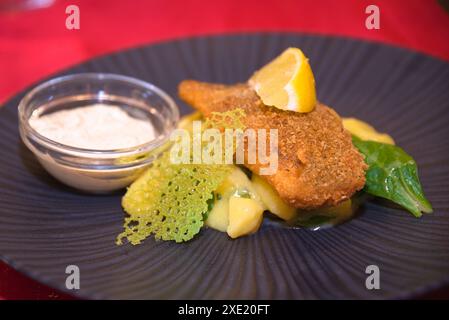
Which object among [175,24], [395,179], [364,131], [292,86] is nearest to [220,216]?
[292,86]

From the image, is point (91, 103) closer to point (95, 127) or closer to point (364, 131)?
point (95, 127)

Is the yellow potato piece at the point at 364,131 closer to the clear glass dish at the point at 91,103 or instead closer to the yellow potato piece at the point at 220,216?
the yellow potato piece at the point at 220,216

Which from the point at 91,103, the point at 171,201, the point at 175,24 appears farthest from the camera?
the point at 175,24

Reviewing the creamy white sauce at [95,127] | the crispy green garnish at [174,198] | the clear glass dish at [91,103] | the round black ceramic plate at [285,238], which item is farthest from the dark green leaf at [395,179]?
the creamy white sauce at [95,127]

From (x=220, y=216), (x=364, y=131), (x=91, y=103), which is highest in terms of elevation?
(x=91, y=103)

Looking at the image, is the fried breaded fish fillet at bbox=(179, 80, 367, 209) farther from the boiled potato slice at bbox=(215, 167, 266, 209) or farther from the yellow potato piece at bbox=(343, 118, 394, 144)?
the yellow potato piece at bbox=(343, 118, 394, 144)
